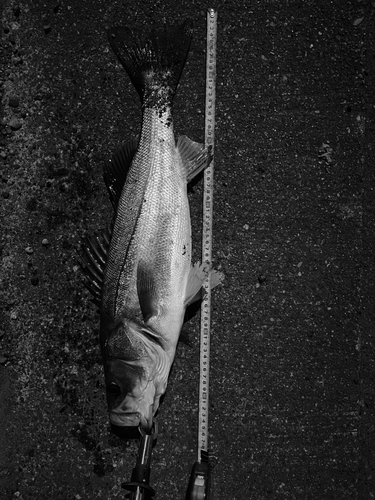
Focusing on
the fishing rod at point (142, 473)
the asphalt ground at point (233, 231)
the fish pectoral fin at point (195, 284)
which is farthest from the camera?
the asphalt ground at point (233, 231)

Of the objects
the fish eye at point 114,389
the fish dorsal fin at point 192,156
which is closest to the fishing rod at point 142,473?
the fish eye at point 114,389

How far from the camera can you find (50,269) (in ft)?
9.65

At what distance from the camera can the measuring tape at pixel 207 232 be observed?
2.87 m

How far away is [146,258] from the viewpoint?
2.58m

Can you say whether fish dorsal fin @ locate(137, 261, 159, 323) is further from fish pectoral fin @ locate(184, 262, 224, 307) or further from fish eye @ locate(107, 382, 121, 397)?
fish eye @ locate(107, 382, 121, 397)

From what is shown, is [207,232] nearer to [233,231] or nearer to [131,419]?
[233,231]

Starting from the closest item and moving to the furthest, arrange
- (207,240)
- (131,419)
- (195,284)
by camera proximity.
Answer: (131,419)
(195,284)
(207,240)

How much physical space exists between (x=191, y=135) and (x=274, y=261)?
0.93 meters

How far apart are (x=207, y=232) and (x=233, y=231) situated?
0.16m

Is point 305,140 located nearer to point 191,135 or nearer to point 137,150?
point 191,135

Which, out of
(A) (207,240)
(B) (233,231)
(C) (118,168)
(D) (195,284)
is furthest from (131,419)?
(C) (118,168)

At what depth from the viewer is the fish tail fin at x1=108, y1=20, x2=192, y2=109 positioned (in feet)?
9.14

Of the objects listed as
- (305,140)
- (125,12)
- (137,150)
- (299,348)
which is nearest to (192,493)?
(299,348)

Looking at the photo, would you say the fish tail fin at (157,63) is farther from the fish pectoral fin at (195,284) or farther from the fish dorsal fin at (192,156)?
the fish pectoral fin at (195,284)
